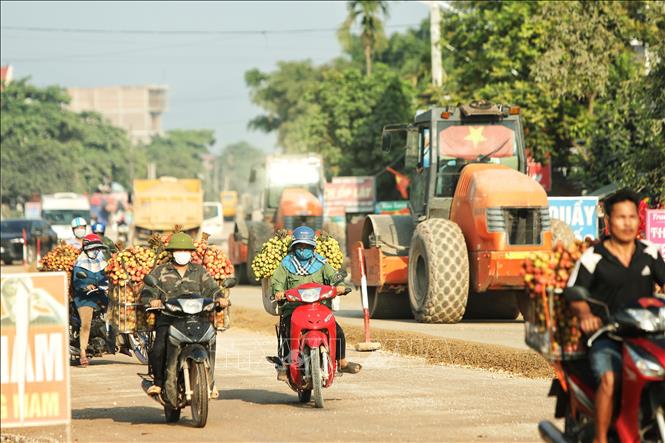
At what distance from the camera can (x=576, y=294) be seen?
8992 mm

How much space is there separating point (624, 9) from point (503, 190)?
21931 mm

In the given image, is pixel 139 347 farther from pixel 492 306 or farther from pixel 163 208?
pixel 163 208

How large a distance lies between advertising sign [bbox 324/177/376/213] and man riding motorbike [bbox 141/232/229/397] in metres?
45.4

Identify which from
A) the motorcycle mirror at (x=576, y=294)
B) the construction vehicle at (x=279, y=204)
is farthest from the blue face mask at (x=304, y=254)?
the construction vehicle at (x=279, y=204)

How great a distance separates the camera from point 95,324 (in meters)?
19.9

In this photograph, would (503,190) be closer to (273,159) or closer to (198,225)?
(273,159)

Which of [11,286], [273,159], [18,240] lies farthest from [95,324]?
[18,240]

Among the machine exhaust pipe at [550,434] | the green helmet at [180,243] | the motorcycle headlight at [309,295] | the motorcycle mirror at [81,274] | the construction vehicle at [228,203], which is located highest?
the green helmet at [180,243]

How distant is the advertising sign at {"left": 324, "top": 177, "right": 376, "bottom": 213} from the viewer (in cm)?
5919

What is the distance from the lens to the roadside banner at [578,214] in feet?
93.6

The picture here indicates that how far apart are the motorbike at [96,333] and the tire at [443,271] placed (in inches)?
230

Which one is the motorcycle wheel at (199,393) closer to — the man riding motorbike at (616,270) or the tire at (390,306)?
the man riding motorbike at (616,270)

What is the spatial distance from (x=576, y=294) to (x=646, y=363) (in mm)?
614

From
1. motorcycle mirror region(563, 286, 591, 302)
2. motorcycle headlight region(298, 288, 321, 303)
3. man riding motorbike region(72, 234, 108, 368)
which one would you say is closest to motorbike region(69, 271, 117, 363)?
man riding motorbike region(72, 234, 108, 368)
